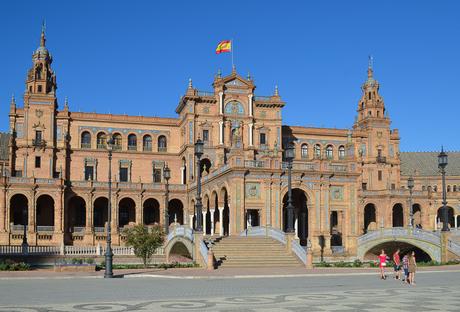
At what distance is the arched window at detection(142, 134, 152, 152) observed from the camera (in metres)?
80.2

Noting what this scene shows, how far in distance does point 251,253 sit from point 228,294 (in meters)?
20.0

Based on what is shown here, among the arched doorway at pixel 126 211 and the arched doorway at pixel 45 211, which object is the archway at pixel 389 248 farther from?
the arched doorway at pixel 45 211

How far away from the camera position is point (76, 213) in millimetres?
76125

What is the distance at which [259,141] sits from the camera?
249 feet

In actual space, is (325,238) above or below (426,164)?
below

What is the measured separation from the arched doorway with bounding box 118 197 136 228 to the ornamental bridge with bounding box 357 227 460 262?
1235 inches

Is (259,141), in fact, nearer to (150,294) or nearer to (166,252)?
(166,252)

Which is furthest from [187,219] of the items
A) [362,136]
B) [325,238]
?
[362,136]

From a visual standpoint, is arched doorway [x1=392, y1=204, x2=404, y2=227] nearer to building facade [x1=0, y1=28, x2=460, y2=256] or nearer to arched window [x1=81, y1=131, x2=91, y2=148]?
building facade [x1=0, y1=28, x2=460, y2=256]

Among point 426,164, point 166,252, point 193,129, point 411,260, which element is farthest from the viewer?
point 426,164

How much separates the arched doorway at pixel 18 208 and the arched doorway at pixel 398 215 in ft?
160

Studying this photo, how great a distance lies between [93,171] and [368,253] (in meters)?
35.9

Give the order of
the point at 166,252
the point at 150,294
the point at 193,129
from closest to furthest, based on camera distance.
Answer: the point at 150,294 → the point at 166,252 → the point at 193,129

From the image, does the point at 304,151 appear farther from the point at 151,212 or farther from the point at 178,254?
the point at 178,254
